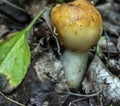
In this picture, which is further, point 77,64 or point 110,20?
point 110,20

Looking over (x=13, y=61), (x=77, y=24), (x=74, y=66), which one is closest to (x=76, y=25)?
(x=77, y=24)

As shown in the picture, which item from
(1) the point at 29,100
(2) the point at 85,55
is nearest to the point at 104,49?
(2) the point at 85,55

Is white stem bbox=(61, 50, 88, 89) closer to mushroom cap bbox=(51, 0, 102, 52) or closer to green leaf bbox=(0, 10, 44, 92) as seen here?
mushroom cap bbox=(51, 0, 102, 52)

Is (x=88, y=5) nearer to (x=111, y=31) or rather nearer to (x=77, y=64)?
(x=77, y=64)

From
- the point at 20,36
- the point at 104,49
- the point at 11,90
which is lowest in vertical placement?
the point at 104,49

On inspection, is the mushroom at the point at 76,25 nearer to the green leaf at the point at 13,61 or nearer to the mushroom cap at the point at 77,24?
the mushroom cap at the point at 77,24

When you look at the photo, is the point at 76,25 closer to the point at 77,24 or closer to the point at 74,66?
the point at 77,24

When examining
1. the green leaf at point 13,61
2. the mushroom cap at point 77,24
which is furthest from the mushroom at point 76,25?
the green leaf at point 13,61
